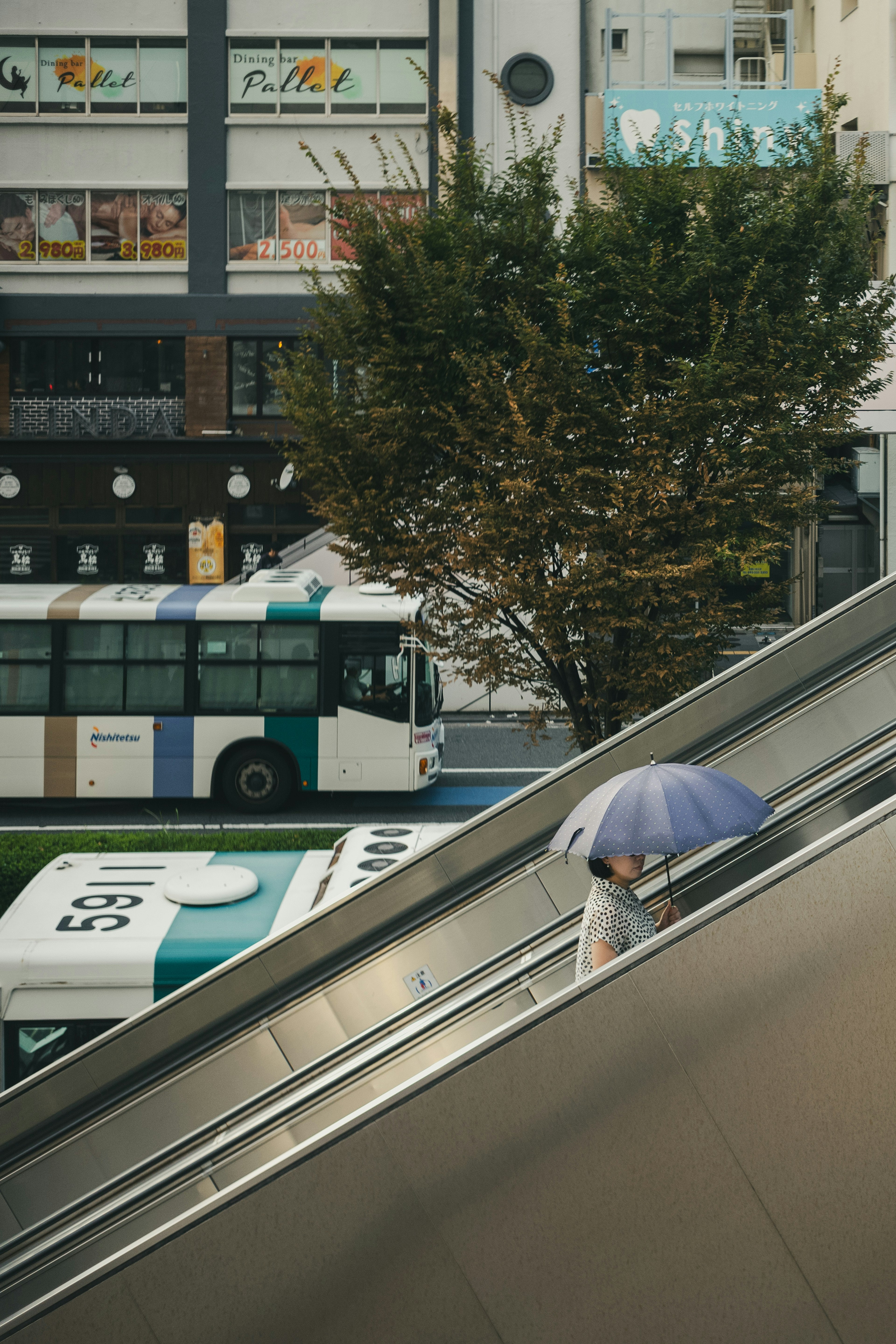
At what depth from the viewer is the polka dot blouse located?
4328mm

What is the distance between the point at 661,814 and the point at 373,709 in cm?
1051

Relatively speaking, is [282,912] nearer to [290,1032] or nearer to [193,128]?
[290,1032]

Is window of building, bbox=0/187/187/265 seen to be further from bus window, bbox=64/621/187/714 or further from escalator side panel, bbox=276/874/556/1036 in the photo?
escalator side panel, bbox=276/874/556/1036

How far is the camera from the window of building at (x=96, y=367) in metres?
29.1

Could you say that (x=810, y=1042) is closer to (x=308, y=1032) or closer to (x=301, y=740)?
(x=308, y=1032)

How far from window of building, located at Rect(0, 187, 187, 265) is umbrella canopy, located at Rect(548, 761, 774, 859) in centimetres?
2753

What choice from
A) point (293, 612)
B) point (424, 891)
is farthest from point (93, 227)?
point (424, 891)

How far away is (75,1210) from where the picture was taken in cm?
500

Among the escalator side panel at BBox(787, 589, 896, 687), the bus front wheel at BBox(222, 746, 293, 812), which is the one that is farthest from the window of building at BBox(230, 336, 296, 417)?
the escalator side panel at BBox(787, 589, 896, 687)

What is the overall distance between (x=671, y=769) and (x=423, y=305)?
17.3 feet

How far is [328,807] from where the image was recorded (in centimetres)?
1547

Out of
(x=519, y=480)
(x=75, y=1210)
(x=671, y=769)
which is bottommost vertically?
(x=75, y=1210)

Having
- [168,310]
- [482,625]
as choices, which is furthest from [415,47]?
[482,625]

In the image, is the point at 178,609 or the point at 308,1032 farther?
the point at 178,609
